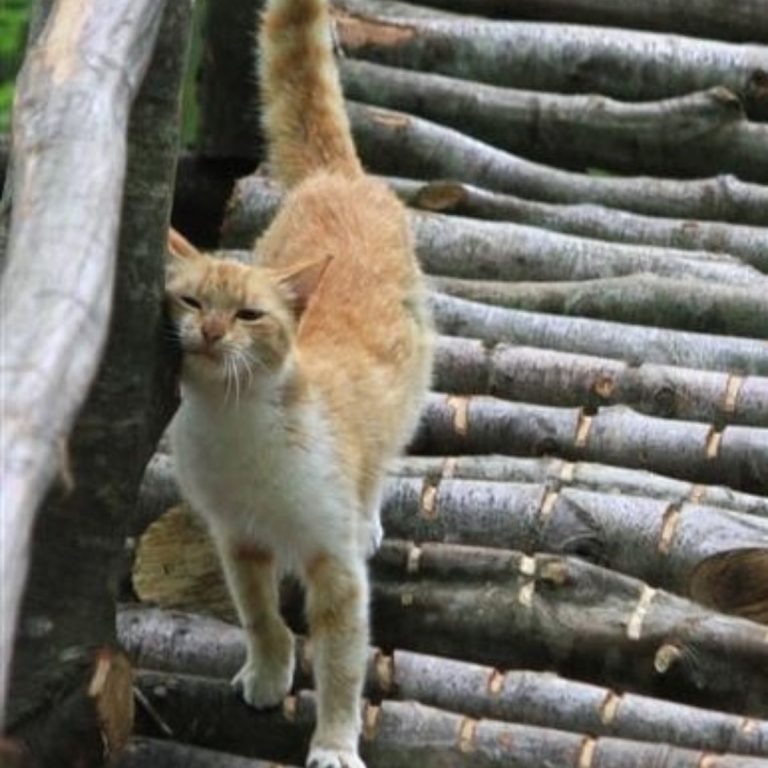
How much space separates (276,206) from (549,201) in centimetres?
90

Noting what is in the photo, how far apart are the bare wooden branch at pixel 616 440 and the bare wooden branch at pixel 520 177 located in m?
1.56

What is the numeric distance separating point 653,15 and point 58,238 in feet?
17.7

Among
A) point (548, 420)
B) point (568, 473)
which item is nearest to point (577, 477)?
point (568, 473)

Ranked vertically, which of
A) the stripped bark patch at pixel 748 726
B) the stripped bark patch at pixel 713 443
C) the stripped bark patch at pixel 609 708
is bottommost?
the stripped bark patch at pixel 609 708

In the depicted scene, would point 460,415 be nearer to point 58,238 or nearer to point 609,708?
point 609,708

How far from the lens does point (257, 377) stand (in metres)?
6.05

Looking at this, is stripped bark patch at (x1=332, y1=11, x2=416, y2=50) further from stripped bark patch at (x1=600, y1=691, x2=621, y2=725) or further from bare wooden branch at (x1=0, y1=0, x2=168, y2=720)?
bare wooden branch at (x1=0, y1=0, x2=168, y2=720)

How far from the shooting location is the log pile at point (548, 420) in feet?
19.6

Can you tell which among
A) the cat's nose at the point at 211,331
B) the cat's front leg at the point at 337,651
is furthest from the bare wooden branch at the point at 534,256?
the cat's nose at the point at 211,331

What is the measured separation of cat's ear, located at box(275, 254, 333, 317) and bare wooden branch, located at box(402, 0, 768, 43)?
3.35 m

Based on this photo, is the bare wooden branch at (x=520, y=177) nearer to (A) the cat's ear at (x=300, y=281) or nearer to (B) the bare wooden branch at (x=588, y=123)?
(B) the bare wooden branch at (x=588, y=123)

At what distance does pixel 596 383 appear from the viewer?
7.10 m

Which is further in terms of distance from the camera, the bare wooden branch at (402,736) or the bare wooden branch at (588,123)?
the bare wooden branch at (588,123)

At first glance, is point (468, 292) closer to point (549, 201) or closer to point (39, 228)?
point (549, 201)
